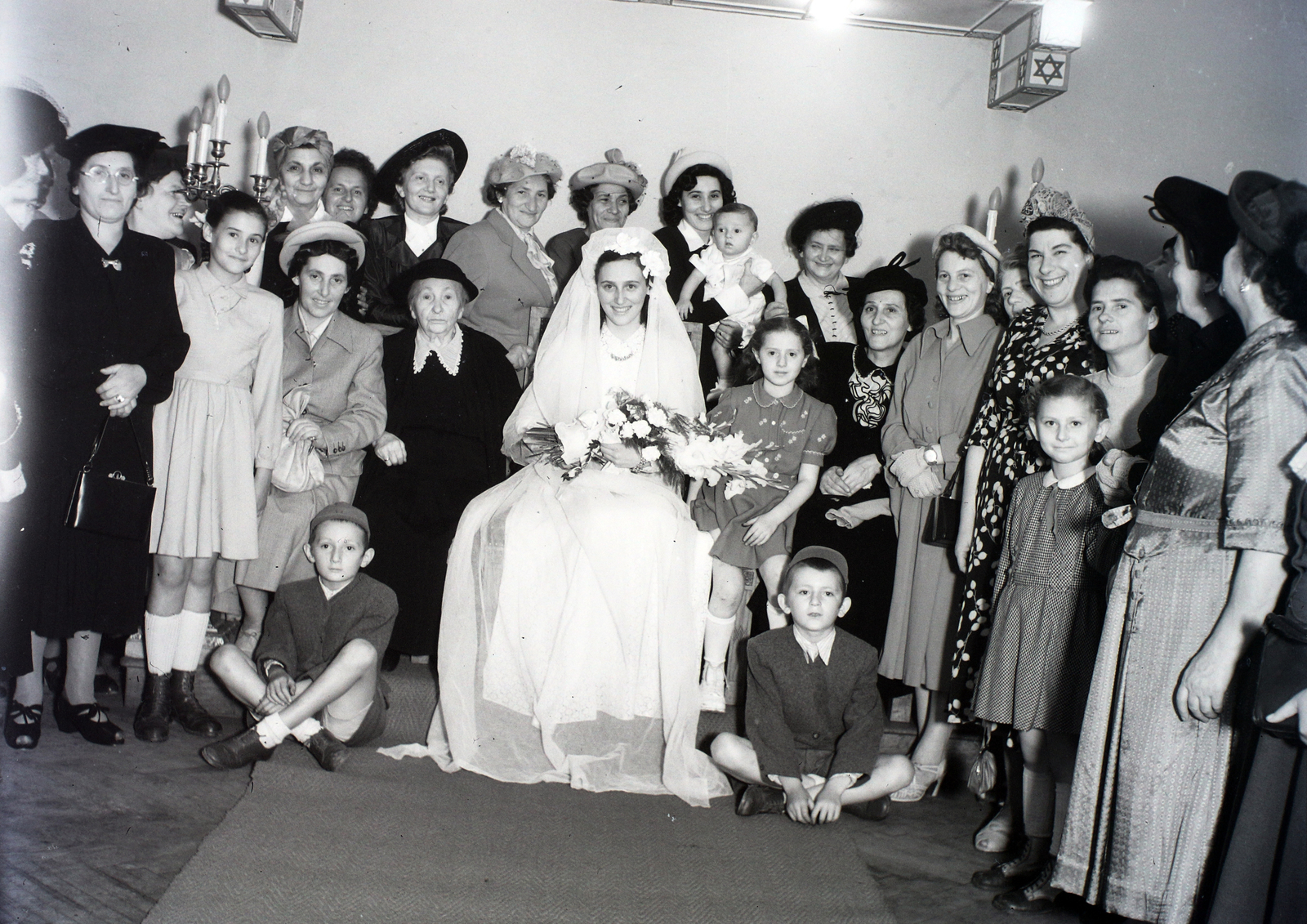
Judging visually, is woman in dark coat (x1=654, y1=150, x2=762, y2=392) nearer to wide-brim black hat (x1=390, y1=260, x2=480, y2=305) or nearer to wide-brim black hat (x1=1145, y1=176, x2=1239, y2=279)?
wide-brim black hat (x1=390, y1=260, x2=480, y2=305)

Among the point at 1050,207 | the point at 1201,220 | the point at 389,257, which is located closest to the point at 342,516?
the point at 389,257

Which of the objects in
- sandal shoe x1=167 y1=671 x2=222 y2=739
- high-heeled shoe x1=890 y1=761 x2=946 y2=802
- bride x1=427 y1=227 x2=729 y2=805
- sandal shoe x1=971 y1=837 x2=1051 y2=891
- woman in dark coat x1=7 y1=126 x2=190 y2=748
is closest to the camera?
sandal shoe x1=971 y1=837 x2=1051 y2=891

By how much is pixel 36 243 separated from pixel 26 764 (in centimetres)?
176

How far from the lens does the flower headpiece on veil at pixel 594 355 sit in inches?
165

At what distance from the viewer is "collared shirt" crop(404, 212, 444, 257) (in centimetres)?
510

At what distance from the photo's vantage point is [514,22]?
6047 mm

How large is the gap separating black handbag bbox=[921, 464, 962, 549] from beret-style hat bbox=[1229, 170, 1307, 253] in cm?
160

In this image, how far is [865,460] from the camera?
4027 mm

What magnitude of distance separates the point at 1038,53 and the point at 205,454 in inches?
193

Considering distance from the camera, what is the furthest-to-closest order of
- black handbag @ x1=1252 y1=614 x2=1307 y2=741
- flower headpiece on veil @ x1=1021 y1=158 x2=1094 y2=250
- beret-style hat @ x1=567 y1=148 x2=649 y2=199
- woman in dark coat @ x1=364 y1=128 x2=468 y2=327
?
beret-style hat @ x1=567 y1=148 x2=649 y2=199, woman in dark coat @ x1=364 y1=128 x2=468 y2=327, flower headpiece on veil @ x1=1021 y1=158 x2=1094 y2=250, black handbag @ x1=1252 y1=614 x2=1307 y2=741

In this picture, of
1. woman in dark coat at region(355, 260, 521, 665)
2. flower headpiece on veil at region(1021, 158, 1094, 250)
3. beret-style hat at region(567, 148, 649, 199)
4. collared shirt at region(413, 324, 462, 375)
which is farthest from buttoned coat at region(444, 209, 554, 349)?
flower headpiece on veil at region(1021, 158, 1094, 250)

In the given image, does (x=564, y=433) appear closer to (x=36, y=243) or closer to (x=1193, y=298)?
(x=36, y=243)

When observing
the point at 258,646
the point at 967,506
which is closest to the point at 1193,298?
the point at 967,506

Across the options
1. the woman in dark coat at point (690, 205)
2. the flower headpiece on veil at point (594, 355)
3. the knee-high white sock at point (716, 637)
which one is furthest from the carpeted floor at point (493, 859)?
the woman in dark coat at point (690, 205)
